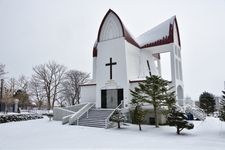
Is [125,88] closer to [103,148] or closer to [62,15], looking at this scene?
[62,15]

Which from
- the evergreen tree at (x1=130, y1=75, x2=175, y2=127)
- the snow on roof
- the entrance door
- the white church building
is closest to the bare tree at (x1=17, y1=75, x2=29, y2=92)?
the white church building

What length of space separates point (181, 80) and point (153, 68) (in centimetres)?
412

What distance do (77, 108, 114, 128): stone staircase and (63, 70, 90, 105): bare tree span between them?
952 inches

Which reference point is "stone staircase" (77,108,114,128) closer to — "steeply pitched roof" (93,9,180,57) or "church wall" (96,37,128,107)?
"church wall" (96,37,128,107)

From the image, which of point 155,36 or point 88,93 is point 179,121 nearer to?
point 155,36

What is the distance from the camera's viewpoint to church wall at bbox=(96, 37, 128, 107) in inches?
740

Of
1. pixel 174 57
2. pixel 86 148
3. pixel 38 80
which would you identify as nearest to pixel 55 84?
pixel 38 80

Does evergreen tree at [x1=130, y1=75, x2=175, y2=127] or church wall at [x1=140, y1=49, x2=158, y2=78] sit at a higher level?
church wall at [x1=140, y1=49, x2=158, y2=78]

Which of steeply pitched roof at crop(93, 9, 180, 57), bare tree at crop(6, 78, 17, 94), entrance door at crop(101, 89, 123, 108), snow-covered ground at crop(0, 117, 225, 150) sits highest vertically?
steeply pitched roof at crop(93, 9, 180, 57)

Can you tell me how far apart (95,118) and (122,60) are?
6.56 metres

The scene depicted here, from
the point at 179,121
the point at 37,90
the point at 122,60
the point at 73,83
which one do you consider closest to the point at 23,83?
the point at 37,90

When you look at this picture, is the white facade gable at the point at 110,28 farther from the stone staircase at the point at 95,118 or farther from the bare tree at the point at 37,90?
the bare tree at the point at 37,90

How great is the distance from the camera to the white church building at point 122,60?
62.0ft

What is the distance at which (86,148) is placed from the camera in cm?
777
